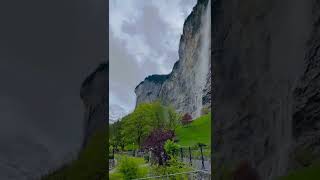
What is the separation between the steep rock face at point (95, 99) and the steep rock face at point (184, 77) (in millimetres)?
14474

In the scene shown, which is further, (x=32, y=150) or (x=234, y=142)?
(x=234, y=142)

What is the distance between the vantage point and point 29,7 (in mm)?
2275

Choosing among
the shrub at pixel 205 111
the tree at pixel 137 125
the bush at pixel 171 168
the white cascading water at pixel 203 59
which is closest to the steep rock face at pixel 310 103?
the bush at pixel 171 168

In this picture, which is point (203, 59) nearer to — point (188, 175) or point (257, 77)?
point (188, 175)

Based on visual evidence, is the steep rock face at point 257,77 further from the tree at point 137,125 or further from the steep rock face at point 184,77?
the steep rock face at point 184,77

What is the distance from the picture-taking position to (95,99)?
2.47 metres

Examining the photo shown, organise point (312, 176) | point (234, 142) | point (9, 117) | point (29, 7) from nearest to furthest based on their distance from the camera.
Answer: point (312, 176) → point (9, 117) → point (29, 7) → point (234, 142)

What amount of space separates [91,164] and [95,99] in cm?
37

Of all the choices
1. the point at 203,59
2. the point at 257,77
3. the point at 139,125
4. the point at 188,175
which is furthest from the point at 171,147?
the point at 203,59

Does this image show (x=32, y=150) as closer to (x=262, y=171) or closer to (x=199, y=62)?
(x=262, y=171)

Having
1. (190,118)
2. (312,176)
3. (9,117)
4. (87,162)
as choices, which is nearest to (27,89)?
(9,117)

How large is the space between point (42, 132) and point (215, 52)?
47.1 inches

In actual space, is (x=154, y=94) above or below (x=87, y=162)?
above

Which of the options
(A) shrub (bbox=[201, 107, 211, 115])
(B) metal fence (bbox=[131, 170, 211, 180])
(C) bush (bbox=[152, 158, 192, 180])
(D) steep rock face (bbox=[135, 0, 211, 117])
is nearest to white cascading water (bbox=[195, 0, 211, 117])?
(D) steep rock face (bbox=[135, 0, 211, 117])
